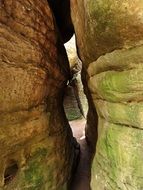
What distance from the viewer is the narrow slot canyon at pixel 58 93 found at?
10.6 feet

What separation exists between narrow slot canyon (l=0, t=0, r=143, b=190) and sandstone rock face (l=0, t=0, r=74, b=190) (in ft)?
0.05

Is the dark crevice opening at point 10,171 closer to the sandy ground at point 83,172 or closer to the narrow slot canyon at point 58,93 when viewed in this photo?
the narrow slot canyon at point 58,93

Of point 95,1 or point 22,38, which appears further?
point 22,38

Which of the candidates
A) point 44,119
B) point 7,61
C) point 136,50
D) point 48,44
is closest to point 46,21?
point 48,44

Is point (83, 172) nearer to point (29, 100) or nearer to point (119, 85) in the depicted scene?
point (29, 100)

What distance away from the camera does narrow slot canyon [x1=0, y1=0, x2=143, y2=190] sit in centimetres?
322

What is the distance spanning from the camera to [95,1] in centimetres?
321

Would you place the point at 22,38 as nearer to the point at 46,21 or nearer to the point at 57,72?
the point at 46,21

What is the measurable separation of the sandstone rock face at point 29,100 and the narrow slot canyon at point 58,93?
0.01 metres

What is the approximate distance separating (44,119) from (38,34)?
1.43m

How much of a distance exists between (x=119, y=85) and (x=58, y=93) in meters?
2.61

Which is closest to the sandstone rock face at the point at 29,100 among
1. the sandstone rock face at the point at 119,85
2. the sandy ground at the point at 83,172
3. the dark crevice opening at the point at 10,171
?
the dark crevice opening at the point at 10,171

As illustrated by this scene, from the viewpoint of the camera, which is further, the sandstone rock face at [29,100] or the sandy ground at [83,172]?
the sandy ground at [83,172]

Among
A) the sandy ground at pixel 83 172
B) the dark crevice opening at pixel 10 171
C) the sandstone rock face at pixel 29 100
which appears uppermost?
the sandstone rock face at pixel 29 100
